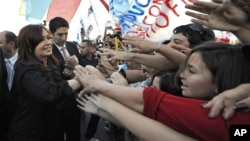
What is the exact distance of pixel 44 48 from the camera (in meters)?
2.76

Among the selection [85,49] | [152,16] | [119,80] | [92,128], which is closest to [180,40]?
[119,80]

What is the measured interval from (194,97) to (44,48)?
1.64 meters

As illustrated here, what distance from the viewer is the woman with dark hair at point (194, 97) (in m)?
1.21

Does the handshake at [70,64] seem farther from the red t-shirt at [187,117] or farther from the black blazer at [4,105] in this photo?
the red t-shirt at [187,117]

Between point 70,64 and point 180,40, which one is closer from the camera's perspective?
point 180,40

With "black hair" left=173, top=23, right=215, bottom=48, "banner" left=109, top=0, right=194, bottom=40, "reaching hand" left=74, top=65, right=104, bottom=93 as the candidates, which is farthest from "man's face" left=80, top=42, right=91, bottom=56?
"reaching hand" left=74, top=65, right=104, bottom=93

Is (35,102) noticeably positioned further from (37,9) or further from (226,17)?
(37,9)

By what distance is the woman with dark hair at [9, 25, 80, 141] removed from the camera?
2539mm

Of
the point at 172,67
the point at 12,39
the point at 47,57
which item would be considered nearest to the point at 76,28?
the point at 12,39

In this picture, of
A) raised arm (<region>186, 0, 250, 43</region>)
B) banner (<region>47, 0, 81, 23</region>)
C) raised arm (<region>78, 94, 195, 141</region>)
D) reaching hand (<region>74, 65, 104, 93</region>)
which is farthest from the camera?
banner (<region>47, 0, 81, 23</region>)

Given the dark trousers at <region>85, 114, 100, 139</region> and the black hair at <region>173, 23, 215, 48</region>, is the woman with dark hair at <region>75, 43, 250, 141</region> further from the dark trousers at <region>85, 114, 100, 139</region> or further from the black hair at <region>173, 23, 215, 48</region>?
the dark trousers at <region>85, 114, 100, 139</region>

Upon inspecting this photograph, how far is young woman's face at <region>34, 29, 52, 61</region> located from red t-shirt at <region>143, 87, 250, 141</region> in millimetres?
1590

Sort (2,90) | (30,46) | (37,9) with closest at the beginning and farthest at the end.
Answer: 1. (30,46)
2. (2,90)
3. (37,9)

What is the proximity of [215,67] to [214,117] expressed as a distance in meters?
0.24
